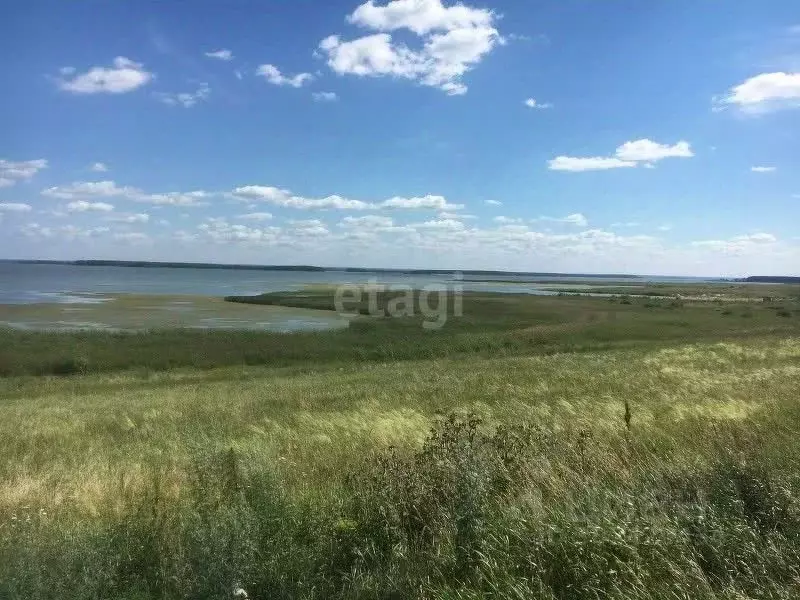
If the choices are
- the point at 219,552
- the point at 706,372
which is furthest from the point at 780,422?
the point at 706,372

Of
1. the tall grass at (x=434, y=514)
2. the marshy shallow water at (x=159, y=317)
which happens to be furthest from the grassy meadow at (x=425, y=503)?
the marshy shallow water at (x=159, y=317)

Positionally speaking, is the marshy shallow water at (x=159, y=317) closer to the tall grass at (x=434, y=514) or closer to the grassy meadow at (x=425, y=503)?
the grassy meadow at (x=425, y=503)

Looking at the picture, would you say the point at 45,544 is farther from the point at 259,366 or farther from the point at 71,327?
the point at 71,327

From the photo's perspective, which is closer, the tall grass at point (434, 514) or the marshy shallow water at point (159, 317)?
the tall grass at point (434, 514)

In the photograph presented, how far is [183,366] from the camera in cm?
3509

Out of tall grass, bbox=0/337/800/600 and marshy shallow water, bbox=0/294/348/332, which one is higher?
tall grass, bbox=0/337/800/600

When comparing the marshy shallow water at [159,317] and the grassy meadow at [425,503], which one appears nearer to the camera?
the grassy meadow at [425,503]

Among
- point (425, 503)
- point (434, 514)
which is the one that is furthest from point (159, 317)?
point (434, 514)

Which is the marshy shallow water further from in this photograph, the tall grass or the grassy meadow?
the tall grass

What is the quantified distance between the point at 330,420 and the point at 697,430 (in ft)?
22.6

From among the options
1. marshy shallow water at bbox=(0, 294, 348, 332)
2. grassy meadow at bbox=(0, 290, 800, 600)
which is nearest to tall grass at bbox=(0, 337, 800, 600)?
grassy meadow at bbox=(0, 290, 800, 600)

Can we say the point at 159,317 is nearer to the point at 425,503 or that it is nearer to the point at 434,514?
the point at 425,503

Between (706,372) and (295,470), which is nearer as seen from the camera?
(295,470)

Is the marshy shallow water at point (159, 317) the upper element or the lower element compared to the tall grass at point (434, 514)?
lower
